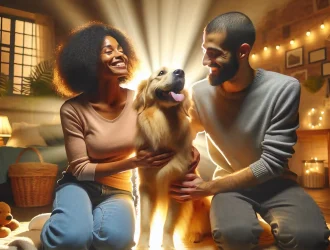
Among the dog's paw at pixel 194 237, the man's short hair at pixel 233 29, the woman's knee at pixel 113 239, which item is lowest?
the dog's paw at pixel 194 237

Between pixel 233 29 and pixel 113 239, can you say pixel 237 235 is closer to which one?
pixel 113 239

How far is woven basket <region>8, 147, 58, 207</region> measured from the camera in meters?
1.67

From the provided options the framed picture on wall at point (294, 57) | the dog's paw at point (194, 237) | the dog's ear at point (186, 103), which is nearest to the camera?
the dog's ear at point (186, 103)

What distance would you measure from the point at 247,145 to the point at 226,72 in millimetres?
252

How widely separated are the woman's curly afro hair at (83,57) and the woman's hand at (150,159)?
302mm

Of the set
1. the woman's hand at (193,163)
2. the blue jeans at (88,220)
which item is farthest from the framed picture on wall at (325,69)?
the blue jeans at (88,220)

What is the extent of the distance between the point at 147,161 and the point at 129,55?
408 mm

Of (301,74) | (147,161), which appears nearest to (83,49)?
(147,161)

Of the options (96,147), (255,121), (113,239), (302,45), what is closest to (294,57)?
(302,45)

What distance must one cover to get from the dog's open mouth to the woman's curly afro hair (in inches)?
9.3

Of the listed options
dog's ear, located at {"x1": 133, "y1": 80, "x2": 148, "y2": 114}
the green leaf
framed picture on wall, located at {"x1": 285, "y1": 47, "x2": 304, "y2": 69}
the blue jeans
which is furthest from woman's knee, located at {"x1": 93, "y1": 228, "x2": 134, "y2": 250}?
framed picture on wall, located at {"x1": 285, "y1": 47, "x2": 304, "y2": 69}

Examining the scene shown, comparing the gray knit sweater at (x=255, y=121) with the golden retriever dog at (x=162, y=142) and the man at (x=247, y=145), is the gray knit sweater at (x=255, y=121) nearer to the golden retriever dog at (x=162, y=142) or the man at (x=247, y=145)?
the man at (x=247, y=145)

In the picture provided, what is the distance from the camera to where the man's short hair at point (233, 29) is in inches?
40.9

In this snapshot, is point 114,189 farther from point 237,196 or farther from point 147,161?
point 237,196
